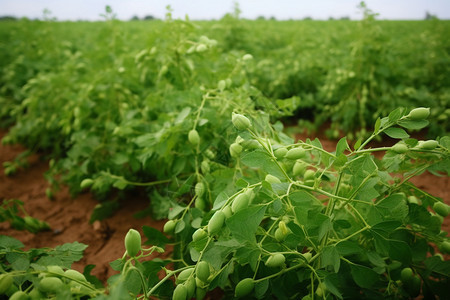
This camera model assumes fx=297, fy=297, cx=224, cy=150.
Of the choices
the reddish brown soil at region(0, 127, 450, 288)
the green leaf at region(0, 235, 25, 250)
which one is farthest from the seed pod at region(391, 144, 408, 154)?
the reddish brown soil at region(0, 127, 450, 288)

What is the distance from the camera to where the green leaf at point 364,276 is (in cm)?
79

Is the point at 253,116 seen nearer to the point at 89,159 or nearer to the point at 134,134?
the point at 134,134

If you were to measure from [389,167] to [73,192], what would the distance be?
1.98m

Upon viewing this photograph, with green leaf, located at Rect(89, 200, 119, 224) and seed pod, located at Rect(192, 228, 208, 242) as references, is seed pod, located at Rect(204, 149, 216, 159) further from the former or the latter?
green leaf, located at Rect(89, 200, 119, 224)

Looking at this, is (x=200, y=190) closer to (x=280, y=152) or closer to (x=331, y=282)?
(x=280, y=152)

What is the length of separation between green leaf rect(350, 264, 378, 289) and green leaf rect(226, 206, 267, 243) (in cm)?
33

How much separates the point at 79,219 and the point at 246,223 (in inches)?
64.9

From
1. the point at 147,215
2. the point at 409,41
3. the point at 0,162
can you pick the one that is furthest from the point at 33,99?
the point at 409,41

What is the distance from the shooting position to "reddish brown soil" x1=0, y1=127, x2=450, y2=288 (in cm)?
161

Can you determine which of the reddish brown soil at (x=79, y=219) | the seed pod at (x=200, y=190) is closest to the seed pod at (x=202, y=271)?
the seed pod at (x=200, y=190)

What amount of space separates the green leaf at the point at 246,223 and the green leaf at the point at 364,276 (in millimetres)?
333

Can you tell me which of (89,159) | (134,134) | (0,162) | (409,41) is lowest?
(0,162)

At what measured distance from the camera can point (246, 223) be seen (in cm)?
69

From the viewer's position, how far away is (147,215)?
1801 mm
